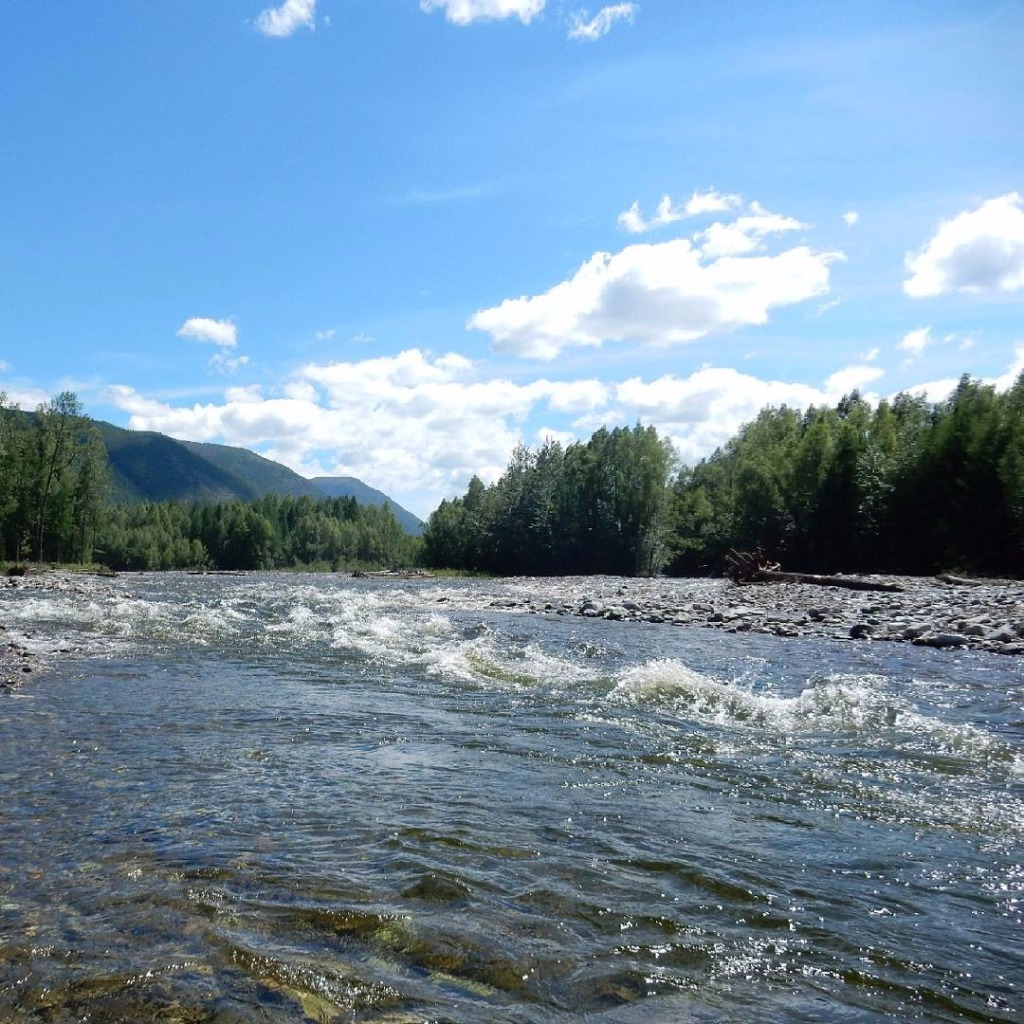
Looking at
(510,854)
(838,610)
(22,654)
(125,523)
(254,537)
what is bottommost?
(22,654)

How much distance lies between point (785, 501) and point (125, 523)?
99.0 meters

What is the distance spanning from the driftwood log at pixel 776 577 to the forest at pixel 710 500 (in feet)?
36.8

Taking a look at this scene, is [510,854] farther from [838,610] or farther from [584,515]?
[584,515]

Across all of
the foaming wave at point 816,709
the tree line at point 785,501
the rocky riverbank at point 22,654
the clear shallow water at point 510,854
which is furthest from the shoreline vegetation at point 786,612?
the tree line at point 785,501

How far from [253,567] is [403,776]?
405 ft

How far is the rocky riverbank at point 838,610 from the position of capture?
16.8 m

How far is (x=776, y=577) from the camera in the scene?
36438mm

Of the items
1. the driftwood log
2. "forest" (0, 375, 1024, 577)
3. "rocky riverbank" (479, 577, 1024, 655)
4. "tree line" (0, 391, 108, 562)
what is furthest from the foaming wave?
"tree line" (0, 391, 108, 562)

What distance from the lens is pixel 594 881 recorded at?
14.4ft

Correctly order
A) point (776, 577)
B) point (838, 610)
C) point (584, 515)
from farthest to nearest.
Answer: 1. point (584, 515)
2. point (776, 577)
3. point (838, 610)

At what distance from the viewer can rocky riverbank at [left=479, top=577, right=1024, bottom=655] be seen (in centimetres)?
1680

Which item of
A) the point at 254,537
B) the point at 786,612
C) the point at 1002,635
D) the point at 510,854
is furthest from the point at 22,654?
the point at 254,537

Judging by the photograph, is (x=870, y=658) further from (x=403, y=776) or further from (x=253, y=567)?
(x=253, y=567)

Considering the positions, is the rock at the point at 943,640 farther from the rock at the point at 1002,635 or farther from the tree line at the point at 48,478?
the tree line at the point at 48,478
